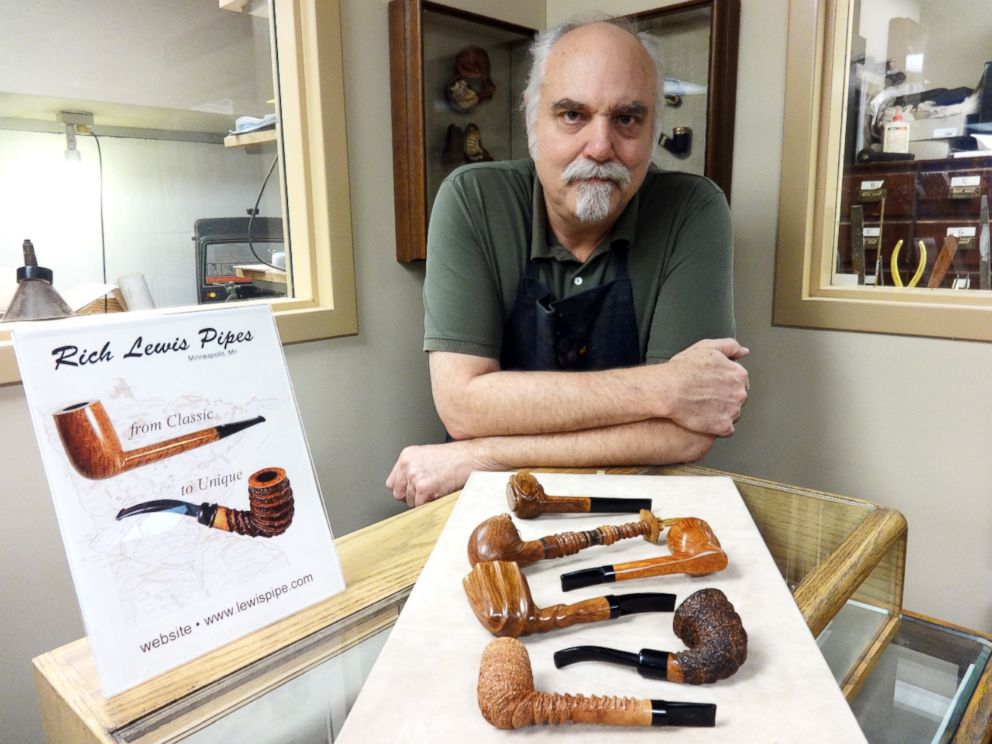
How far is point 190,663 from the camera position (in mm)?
467

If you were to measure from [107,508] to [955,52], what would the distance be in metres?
1.75

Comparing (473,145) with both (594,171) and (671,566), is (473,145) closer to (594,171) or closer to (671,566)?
(594,171)

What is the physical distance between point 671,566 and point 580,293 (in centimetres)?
78

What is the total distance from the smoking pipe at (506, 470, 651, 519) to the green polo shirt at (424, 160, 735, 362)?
0.49 m

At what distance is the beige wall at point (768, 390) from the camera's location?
1.42 metres

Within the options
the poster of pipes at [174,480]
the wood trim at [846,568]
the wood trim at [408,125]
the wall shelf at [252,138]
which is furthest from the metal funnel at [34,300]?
the wood trim at [846,568]

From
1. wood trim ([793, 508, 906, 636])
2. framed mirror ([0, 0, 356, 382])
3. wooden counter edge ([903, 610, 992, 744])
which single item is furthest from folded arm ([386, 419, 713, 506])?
framed mirror ([0, 0, 356, 382])

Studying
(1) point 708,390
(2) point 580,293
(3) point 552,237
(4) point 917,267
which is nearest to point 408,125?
(3) point 552,237

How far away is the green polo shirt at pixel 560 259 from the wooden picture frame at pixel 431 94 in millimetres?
259

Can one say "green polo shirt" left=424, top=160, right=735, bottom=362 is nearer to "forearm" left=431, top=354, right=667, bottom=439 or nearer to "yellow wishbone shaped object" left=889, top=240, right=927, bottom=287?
"forearm" left=431, top=354, right=667, bottom=439

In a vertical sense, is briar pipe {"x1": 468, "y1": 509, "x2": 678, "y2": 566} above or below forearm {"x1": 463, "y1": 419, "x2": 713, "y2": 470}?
above

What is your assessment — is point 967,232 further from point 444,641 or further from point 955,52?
point 444,641

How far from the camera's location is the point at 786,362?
→ 1.62 metres

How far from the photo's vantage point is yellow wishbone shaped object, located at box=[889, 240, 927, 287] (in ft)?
4.87
